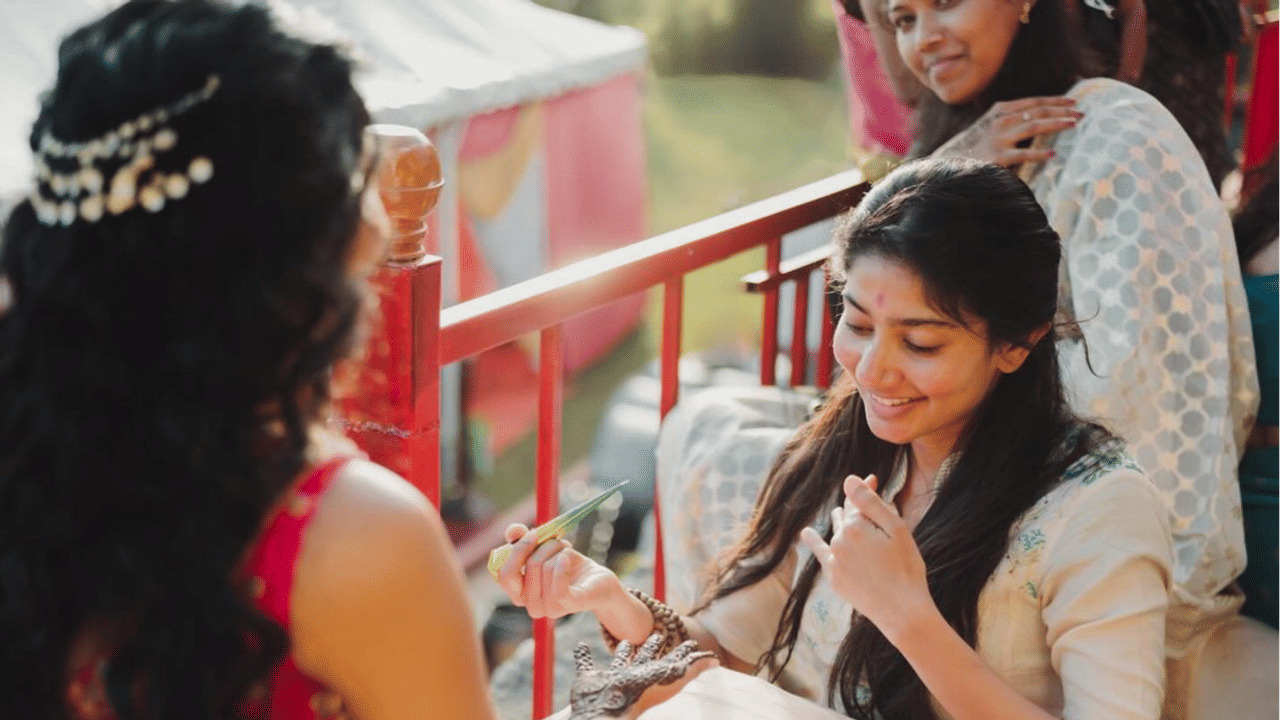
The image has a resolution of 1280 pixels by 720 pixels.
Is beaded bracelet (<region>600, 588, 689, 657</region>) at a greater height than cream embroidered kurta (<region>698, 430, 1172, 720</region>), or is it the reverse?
cream embroidered kurta (<region>698, 430, 1172, 720</region>)

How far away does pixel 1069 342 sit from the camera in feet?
7.32

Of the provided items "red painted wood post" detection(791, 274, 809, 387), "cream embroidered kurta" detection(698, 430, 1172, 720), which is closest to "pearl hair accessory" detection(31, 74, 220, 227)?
"cream embroidered kurta" detection(698, 430, 1172, 720)

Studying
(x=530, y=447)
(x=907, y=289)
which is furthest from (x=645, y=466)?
(x=907, y=289)

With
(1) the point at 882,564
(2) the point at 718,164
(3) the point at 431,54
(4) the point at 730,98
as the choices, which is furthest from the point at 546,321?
(4) the point at 730,98

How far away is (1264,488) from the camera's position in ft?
8.05

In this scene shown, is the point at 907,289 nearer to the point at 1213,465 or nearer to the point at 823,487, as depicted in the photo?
the point at 823,487

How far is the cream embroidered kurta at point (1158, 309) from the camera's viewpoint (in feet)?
7.41

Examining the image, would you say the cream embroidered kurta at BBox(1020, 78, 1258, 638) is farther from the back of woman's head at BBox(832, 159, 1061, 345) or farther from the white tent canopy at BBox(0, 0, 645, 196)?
the white tent canopy at BBox(0, 0, 645, 196)

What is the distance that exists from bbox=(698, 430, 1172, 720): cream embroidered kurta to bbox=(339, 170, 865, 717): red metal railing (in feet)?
2.19

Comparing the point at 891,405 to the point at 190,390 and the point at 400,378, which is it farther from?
the point at 190,390

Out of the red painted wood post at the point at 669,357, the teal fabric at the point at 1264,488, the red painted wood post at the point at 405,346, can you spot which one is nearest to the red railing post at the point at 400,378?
the red painted wood post at the point at 405,346

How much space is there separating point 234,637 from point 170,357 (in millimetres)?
219

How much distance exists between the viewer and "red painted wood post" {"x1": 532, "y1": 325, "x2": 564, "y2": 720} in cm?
208

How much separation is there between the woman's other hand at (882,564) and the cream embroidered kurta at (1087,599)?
17 cm
